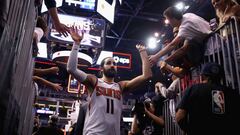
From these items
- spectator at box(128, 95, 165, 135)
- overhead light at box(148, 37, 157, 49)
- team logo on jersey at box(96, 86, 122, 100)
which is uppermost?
overhead light at box(148, 37, 157, 49)

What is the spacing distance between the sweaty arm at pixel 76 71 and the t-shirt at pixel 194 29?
1.73 m

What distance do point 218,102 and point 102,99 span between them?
1.60 m

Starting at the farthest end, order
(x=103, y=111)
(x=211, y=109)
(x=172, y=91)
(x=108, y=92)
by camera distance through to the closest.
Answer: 1. (x=172, y=91)
2. (x=108, y=92)
3. (x=103, y=111)
4. (x=211, y=109)

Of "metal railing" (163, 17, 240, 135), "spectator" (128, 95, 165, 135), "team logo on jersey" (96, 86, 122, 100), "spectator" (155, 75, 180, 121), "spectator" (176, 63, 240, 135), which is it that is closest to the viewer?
"spectator" (176, 63, 240, 135)

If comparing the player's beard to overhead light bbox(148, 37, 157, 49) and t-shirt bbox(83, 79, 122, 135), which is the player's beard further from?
overhead light bbox(148, 37, 157, 49)

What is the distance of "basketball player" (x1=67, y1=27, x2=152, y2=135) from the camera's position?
354 centimetres

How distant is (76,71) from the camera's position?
3.78 metres

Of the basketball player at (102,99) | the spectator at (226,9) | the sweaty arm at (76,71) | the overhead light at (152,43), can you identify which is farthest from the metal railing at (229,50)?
the overhead light at (152,43)

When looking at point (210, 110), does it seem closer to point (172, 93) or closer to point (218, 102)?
point (218, 102)

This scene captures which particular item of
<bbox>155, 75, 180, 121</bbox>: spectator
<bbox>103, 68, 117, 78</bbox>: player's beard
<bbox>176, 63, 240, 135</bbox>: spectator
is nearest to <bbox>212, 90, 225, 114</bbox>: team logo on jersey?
<bbox>176, 63, 240, 135</bbox>: spectator

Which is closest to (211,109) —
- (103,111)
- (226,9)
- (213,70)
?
(213,70)

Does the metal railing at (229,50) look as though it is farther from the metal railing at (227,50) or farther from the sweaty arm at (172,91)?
the sweaty arm at (172,91)

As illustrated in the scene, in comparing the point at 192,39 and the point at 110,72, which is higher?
the point at 192,39

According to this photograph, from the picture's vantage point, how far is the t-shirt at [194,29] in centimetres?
427
